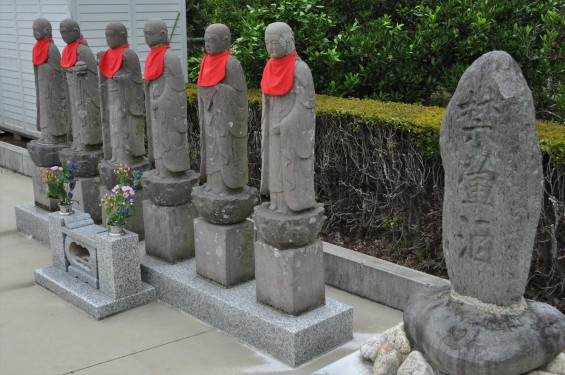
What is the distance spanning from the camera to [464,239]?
387 centimetres

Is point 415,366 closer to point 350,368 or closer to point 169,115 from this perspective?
point 350,368

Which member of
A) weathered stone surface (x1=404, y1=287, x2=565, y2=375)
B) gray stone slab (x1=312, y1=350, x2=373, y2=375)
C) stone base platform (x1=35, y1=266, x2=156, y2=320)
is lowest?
stone base platform (x1=35, y1=266, x2=156, y2=320)

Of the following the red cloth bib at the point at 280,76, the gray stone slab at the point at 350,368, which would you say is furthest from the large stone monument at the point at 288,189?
the gray stone slab at the point at 350,368

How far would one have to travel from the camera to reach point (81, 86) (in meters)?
7.64

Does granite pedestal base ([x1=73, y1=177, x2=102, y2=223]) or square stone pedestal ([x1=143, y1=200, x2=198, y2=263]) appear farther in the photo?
granite pedestal base ([x1=73, y1=177, x2=102, y2=223])

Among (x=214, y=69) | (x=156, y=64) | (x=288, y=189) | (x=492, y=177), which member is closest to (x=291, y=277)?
(x=288, y=189)

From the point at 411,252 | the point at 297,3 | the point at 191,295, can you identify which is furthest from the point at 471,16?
the point at 191,295

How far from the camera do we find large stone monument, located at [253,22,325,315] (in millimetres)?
5223

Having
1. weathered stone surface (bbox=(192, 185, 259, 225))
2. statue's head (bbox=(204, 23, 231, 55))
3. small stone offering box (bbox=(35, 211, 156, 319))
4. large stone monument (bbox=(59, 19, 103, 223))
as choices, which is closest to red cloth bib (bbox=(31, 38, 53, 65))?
large stone monument (bbox=(59, 19, 103, 223))

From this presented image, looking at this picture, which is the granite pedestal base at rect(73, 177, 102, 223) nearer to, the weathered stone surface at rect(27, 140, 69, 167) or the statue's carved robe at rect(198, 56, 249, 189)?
the weathered stone surface at rect(27, 140, 69, 167)

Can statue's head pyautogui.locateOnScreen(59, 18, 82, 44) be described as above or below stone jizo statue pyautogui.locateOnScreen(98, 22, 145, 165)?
above

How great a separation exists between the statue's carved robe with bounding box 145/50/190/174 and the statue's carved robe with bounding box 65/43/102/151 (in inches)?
54.5

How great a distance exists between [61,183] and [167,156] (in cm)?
117

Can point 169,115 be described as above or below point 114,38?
below
